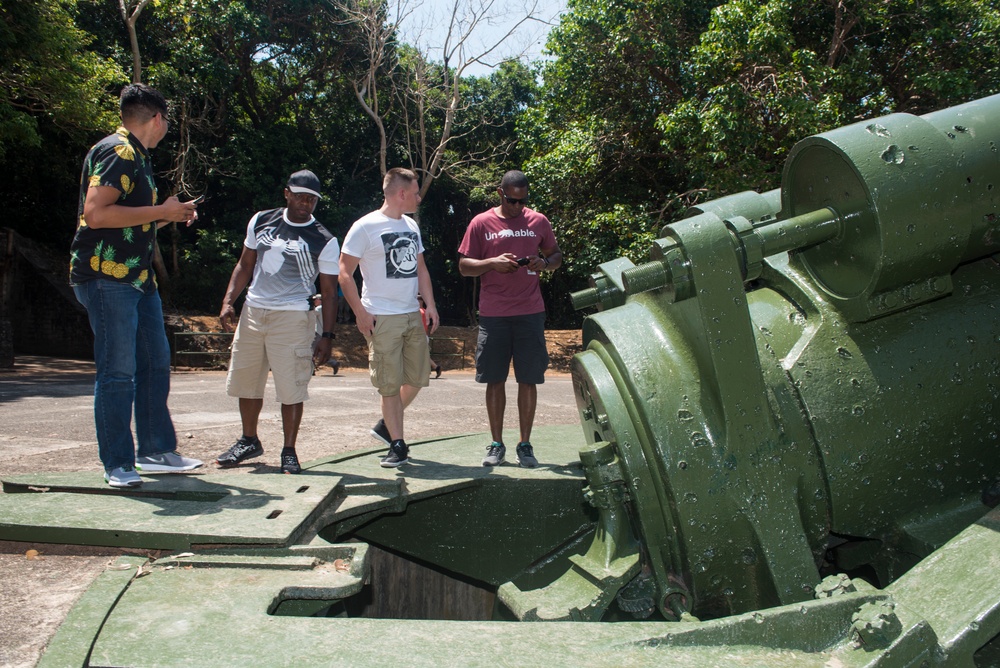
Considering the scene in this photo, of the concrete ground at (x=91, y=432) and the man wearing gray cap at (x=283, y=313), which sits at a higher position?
the man wearing gray cap at (x=283, y=313)

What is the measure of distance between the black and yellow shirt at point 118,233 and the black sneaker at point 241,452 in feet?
3.31

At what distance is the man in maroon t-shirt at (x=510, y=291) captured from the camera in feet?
14.3

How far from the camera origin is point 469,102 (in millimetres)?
25453

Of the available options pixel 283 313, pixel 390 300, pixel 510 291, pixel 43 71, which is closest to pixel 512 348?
pixel 510 291

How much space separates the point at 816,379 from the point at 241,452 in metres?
2.77

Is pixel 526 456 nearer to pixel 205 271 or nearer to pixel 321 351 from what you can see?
pixel 321 351

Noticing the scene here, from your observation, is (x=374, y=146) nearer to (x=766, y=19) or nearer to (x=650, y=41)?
(x=650, y=41)

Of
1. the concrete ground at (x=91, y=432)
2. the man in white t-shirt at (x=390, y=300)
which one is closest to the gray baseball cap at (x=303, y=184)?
the man in white t-shirt at (x=390, y=300)

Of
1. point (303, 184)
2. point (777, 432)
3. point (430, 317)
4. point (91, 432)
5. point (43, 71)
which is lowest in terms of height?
point (91, 432)

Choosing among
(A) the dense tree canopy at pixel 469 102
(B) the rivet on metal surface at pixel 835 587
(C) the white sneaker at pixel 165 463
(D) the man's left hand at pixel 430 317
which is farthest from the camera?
(A) the dense tree canopy at pixel 469 102

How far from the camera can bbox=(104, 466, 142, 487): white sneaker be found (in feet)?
9.58

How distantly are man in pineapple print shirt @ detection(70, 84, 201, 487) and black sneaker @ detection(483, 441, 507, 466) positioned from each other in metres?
1.51

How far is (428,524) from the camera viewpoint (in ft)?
11.8

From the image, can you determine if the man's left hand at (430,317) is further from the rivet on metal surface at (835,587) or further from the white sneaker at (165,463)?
the rivet on metal surface at (835,587)
